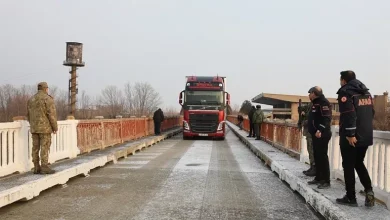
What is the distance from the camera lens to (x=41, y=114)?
307 inches

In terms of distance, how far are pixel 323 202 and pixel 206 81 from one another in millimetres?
18024

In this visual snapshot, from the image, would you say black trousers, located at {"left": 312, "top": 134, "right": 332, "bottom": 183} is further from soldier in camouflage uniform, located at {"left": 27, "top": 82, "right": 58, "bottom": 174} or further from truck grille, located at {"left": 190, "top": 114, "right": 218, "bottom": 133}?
truck grille, located at {"left": 190, "top": 114, "right": 218, "bottom": 133}

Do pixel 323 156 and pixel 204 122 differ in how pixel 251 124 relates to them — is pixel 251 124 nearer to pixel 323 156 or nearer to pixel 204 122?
pixel 204 122

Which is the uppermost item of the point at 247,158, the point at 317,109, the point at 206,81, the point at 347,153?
the point at 206,81

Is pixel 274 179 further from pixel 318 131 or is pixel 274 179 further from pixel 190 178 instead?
pixel 318 131

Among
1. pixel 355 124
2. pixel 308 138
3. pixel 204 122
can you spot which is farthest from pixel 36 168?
pixel 204 122

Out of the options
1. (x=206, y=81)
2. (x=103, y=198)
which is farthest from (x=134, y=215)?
(x=206, y=81)

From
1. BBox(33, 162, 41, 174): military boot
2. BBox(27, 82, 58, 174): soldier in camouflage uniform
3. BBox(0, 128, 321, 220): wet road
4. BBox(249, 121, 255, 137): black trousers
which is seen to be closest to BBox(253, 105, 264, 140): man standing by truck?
BBox(249, 121, 255, 137): black trousers

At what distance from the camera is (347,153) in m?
5.39

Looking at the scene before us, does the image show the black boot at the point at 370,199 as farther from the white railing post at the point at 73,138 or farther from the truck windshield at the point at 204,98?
the truck windshield at the point at 204,98

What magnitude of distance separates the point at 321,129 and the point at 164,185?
11.1 ft

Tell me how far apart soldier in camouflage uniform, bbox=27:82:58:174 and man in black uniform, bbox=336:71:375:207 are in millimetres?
5521

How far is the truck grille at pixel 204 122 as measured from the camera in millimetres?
22859

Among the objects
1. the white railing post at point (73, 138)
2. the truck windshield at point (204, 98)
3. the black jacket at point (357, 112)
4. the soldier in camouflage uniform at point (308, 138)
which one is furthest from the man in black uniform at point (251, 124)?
the black jacket at point (357, 112)
